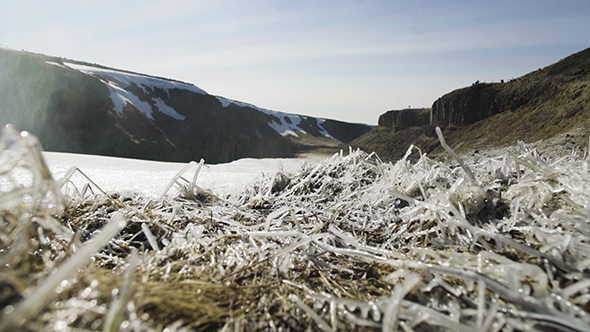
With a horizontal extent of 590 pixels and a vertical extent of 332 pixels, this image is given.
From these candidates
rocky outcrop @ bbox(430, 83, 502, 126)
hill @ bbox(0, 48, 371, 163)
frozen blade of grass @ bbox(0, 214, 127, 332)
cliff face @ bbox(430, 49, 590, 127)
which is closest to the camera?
frozen blade of grass @ bbox(0, 214, 127, 332)

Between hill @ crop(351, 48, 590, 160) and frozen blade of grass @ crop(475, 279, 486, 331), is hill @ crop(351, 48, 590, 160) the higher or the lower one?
the higher one

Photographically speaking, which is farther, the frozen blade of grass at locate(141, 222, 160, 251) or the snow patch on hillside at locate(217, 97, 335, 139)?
the snow patch on hillside at locate(217, 97, 335, 139)

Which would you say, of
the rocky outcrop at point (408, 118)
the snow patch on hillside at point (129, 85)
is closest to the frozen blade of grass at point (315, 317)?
the snow patch on hillside at point (129, 85)

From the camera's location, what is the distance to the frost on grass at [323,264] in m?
0.40

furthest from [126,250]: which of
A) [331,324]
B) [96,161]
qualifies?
[96,161]

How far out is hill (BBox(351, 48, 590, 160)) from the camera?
9.81 m

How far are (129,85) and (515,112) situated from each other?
2166cm

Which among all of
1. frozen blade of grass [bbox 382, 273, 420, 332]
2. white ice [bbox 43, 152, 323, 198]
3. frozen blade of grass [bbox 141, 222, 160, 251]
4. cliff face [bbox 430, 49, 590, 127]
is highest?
cliff face [bbox 430, 49, 590, 127]

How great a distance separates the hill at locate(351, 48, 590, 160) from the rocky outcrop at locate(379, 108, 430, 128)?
1.98 meters

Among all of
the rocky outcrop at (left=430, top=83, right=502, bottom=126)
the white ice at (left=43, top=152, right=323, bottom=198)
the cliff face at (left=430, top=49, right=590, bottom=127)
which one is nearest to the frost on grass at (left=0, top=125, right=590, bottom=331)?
the white ice at (left=43, top=152, right=323, bottom=198)

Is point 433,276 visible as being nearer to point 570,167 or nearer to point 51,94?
point 570,167

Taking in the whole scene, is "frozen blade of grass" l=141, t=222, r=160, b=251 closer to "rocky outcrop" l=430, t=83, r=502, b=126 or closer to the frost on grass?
the frost on grass

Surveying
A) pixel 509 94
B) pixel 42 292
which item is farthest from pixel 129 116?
pixel 42 292

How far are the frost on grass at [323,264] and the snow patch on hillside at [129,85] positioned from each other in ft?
66.7
